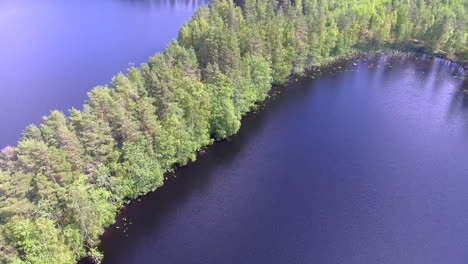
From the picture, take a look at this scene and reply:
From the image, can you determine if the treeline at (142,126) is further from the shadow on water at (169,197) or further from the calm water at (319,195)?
Answer: the calm water at (319,195)

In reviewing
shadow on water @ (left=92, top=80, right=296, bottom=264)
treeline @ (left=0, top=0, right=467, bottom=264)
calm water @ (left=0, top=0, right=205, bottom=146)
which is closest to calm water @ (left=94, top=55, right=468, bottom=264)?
shadow on water @ (left=92, top=80, right=296, bottom=264)

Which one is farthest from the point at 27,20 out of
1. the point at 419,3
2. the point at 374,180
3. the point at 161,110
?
the point at 419,3

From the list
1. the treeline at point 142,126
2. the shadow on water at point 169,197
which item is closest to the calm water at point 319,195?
the shadow on water at point 169,197

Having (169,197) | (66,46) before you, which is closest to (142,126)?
(169,197)

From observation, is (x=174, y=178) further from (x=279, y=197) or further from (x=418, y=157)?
(x=418, y=157)

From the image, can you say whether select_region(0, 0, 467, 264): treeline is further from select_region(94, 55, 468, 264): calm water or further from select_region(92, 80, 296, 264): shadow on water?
select_region(94, 55, 468, 264): calm water
